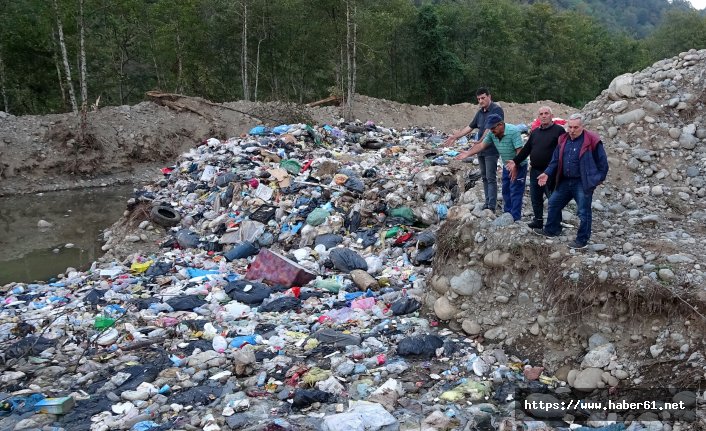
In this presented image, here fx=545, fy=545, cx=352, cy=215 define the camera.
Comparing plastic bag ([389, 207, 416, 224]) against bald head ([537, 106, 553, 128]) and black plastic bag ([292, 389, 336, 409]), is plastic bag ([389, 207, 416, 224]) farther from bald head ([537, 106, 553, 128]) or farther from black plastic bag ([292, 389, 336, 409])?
black plastic bag ([292, 389, 336, 409])

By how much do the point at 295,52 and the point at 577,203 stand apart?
66.5ft

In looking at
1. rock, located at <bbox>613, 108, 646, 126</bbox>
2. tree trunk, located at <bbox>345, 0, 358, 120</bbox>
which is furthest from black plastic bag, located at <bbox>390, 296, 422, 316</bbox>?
tree trunk, located at <bbox>345, 0, 358, 120</bbox>

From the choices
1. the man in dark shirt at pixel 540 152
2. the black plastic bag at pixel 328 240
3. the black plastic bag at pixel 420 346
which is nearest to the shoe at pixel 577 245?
the man in dark shirt at pixel 540 152

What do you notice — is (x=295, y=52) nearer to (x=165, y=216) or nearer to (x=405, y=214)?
(x=165, y=216)

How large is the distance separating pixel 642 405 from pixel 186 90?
71.4ft

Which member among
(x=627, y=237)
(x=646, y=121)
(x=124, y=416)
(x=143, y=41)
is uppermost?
(x=143, y=41)

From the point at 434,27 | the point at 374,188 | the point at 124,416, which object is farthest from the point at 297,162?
the point at 434,27

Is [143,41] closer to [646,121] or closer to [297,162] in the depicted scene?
[297,162]

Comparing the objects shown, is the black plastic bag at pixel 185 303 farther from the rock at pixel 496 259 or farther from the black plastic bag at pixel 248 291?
the rock at pixel 496 259

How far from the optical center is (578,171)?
4328mm

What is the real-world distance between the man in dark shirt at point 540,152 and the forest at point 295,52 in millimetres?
12286

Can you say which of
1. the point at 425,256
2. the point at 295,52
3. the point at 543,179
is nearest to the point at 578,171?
the point at 543,179

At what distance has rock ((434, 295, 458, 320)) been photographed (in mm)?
4832

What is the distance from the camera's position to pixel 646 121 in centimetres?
639
